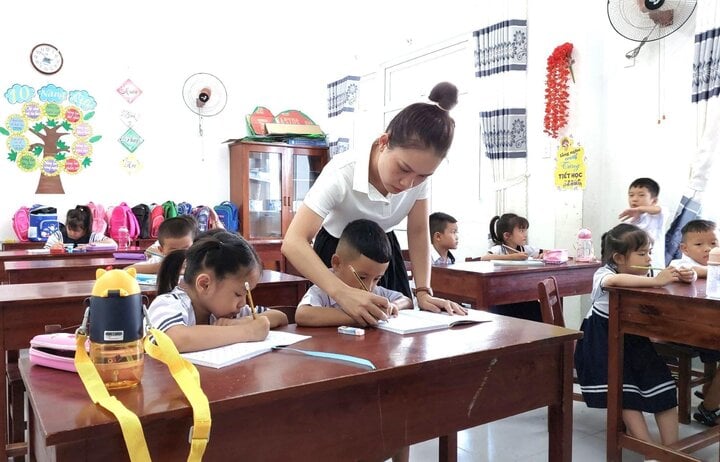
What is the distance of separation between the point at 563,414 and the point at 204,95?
5.60m

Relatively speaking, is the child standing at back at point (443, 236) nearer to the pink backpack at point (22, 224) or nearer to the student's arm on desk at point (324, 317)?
the student's arm on desk at point (324, 317)

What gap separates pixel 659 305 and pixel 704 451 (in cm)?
74

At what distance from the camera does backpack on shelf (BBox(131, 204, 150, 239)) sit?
219 inches

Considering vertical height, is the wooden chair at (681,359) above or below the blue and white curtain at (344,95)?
below

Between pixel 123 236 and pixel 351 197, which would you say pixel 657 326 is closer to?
pixel 351 197

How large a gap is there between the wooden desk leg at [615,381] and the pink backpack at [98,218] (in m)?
4.45

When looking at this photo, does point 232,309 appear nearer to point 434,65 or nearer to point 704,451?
point 704,451

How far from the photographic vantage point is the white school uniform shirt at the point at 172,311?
1.20 meters

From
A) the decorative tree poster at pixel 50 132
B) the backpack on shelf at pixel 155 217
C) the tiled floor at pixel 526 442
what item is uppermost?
the decorative tree poster at pixel 50 132

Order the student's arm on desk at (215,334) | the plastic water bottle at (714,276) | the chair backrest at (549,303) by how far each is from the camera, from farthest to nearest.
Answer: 1. the chair backrest at (549,303)
2. the plastic water bottle at (714,276)
3. the student's arm on desk at (215,334)

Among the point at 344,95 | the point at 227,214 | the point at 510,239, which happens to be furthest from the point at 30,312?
the point at 344,95

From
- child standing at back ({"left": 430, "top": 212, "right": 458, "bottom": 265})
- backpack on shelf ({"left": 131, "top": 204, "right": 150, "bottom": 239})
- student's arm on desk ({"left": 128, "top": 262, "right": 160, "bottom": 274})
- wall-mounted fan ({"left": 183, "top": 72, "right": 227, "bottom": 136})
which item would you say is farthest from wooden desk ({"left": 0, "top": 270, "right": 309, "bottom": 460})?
wall-mounted fan ({"left": 183, "top": 72, "right": 227, "bottom": 136})

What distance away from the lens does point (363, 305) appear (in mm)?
1322

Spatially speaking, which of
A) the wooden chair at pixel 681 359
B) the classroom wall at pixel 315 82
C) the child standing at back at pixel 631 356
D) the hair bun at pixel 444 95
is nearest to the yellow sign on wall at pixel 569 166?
the classroom wall at pixel 315 82
